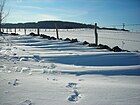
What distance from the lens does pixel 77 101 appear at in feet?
11.3

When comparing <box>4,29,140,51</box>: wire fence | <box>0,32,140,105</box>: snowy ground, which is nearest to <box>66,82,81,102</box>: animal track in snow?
<box>0,32,140,105</box>: snowy ground

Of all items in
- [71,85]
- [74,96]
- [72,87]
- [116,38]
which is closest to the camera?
[74,96]

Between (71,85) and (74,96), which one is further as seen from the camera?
(71,85)

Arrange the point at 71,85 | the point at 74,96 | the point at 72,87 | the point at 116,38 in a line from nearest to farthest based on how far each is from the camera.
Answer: the point at 74,96 → the point at 72,87 → the point at 71,85 → the point at 116,38

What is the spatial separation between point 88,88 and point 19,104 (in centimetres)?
140

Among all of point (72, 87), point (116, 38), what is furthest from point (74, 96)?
point (116, 38)

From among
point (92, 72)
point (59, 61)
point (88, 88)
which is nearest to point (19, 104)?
point (88, 88)

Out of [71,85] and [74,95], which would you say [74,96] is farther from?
[71,85]

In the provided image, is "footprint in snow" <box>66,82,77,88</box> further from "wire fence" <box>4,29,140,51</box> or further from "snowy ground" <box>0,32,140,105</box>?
"wire fence" <box>4,29,140,51</box>

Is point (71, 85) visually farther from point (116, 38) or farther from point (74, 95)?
point (116, 38)

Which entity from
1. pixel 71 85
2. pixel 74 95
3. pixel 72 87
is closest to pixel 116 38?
pixel 71 85

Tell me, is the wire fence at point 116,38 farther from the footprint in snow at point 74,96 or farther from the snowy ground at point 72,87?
the footprint in snow at point 74,96

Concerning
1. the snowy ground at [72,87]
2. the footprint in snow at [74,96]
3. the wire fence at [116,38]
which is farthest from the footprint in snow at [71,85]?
the wire fence at [116,38]

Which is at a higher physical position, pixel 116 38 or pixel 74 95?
pixel 116 38
